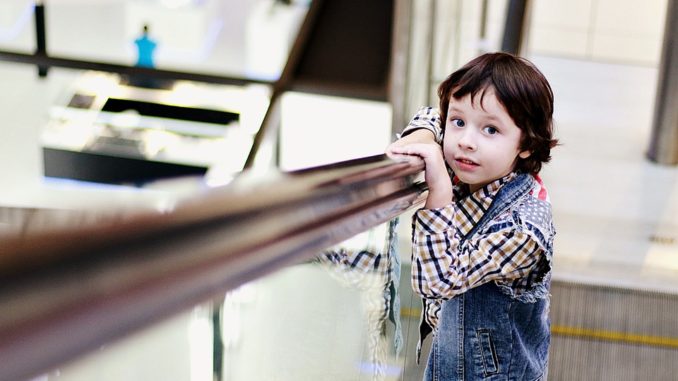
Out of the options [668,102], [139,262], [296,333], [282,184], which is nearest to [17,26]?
[668,102]

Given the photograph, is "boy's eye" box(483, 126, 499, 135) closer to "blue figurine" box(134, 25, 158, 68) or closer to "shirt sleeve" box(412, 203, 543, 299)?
"shirt sleeve" box(412, 203, 543, 299)

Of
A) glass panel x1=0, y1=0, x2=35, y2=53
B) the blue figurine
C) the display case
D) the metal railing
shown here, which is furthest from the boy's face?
glass panel x1=0, y1=0, x2=35, y2=53

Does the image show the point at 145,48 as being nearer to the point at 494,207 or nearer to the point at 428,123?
the point at 428,123

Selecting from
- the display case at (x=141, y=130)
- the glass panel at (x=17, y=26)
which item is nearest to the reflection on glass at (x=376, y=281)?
the display case at (x=141, y=130)

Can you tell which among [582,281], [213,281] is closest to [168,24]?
[582,281]

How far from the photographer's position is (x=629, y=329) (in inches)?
181

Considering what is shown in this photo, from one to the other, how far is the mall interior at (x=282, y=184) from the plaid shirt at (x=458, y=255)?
0.25 ft

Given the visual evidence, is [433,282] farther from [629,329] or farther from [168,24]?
[168,24]

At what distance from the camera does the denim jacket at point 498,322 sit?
1851mm

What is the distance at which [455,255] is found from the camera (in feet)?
5.60

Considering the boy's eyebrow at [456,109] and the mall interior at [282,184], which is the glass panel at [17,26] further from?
the boy's eyebrow at [456,109]

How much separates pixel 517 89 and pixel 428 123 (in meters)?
0.21

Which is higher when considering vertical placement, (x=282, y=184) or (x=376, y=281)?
(x=282, y=184)

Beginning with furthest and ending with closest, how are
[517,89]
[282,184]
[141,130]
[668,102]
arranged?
[141,130]
[668,102]
[517,89]
[282,184]
